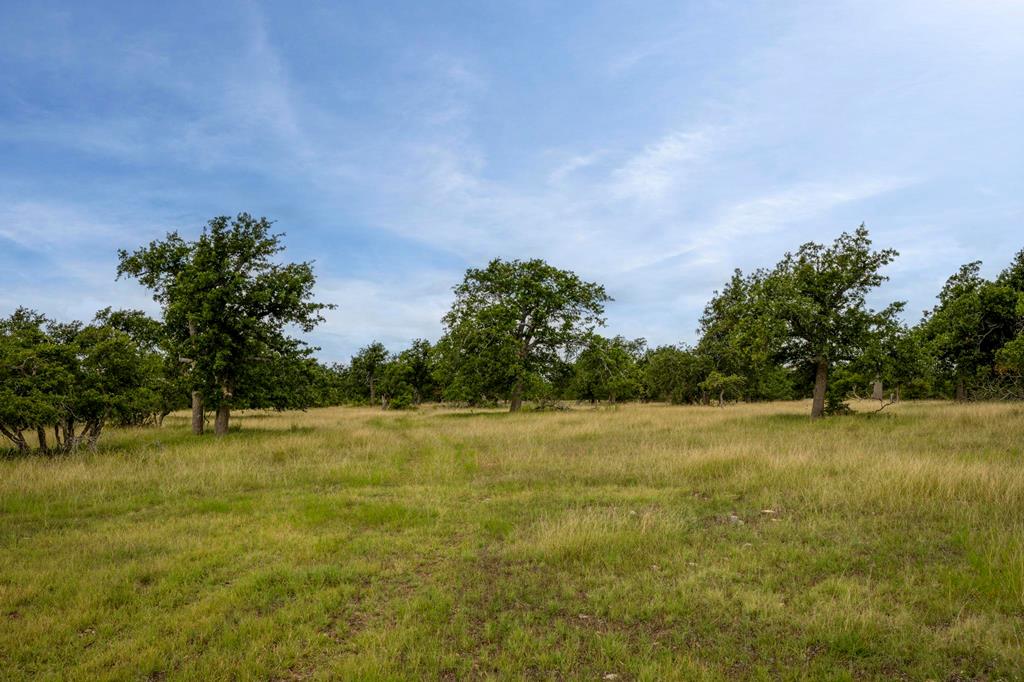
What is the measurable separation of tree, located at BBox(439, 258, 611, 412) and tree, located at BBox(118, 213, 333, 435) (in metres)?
13.5

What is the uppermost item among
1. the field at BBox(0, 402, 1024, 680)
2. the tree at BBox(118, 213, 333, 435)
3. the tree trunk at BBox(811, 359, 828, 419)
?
the tree at BBox(118, 213, 333, 435)

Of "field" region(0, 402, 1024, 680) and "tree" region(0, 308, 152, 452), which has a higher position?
"tree" region(0, 308, 152, 452)

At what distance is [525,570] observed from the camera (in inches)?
264

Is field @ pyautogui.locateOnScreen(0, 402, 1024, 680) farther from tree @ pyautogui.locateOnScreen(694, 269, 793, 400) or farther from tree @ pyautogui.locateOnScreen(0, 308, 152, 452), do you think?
tree @ pyautogui.locateOnScreen(694, 269, 793, 400)

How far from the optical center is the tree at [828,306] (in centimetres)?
2347

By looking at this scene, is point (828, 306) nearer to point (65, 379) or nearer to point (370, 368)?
point (65, 379)

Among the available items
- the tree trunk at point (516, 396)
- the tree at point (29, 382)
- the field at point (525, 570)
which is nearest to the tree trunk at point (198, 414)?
the tree at point (29, 382)

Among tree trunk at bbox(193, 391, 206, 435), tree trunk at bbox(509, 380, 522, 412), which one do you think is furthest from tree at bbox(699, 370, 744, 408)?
tree trunk at bbox(193, 391, 206, 435)

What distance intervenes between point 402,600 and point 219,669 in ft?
6.12

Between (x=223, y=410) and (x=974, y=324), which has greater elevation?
(x=974, y=324)

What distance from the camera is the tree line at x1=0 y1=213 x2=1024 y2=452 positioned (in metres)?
16.6

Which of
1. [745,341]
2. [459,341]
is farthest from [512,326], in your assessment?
[745,341]

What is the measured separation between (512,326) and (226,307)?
1890 centimetres

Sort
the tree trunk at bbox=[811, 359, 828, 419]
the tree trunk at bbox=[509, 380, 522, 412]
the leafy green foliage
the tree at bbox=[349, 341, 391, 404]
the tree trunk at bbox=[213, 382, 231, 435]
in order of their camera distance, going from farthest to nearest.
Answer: the tree at bbox=[349, 341, 391, 404]
the tree trunk at bbox=[509, 380, 522, 412]
the leafy green foliage
the tree trunk at bbox=[811, 359, 828, 419]
the tree trunk at bbox=[213, 382, 231, 435]
